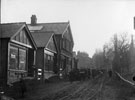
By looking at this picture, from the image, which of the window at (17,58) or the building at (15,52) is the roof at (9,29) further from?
the window at (17,58)

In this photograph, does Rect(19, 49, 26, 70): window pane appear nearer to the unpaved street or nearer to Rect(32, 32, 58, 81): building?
Rect(32, 32, 58, 81): building

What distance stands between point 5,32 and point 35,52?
20.2ft

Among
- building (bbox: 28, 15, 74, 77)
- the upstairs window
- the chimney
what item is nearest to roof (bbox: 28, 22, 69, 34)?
building (bbox: 28, 15, 74, 77)

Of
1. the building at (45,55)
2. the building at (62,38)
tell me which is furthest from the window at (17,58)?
the building at (62,38)

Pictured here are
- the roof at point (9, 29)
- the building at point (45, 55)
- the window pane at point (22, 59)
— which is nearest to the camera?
the roof at point (9, 29)

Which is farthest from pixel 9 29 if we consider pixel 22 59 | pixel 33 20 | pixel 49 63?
pixel 33 20

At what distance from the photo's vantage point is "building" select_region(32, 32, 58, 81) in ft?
99.7

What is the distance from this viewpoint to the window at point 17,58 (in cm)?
2245

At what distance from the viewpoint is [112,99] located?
593 inches

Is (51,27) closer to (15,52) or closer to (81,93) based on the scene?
(15,52)

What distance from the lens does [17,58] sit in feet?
78.2

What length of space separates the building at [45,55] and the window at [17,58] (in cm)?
Result: 279

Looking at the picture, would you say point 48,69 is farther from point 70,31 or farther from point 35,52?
point 70,31

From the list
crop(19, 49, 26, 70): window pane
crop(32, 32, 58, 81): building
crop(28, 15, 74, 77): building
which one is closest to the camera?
crop(19, 49, 26, 70): window pane
